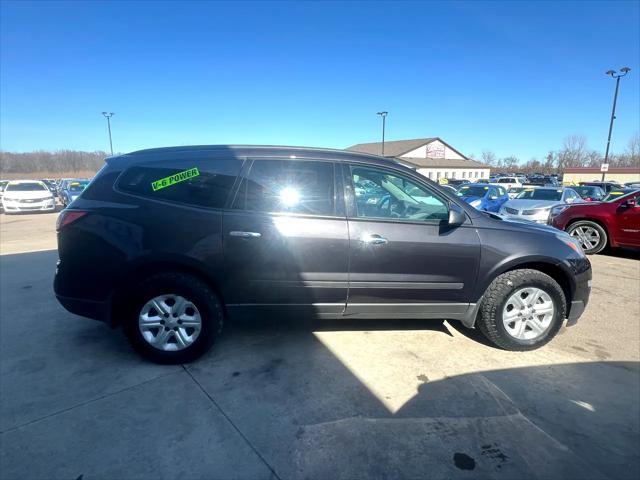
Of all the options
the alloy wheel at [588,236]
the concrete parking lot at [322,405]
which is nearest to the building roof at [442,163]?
the alloy wheel at [588,236]

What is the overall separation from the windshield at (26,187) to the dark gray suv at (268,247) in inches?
697

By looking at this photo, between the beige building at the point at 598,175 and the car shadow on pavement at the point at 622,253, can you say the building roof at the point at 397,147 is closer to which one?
the beige building at the point at 598,175

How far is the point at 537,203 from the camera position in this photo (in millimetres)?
11125

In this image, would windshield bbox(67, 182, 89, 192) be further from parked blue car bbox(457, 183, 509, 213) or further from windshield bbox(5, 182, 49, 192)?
parked blue car bbox(457, 183, 509, 213)

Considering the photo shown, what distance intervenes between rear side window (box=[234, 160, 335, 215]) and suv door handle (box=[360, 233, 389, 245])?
372 mm

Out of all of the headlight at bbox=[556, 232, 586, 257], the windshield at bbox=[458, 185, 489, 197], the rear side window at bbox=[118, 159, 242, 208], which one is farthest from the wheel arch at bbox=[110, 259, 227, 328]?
the windshield at bbox=[458, 185, 489, 197]

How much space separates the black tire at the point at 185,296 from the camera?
3008 mm

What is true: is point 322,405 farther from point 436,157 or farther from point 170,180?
point 436,157

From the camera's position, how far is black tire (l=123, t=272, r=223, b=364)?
3.01m

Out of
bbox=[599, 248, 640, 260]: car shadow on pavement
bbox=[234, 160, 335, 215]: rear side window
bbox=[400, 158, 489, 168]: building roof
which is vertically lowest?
bbox=[599, 248, 640, 260]: car shadow on pavement

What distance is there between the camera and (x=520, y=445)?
2.27 m

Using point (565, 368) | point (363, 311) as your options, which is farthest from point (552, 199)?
point (363, 311)

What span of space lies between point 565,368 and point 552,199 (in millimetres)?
11089

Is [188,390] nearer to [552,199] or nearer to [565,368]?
[565,368]
